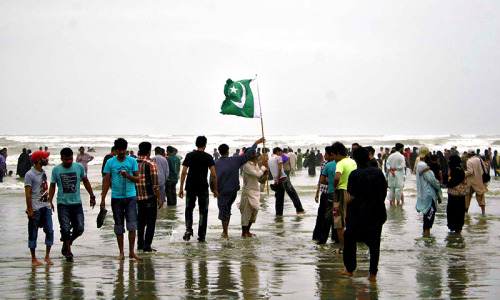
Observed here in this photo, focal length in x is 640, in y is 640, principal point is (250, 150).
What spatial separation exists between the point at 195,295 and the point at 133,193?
2878mm

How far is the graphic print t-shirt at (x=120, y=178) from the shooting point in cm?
883

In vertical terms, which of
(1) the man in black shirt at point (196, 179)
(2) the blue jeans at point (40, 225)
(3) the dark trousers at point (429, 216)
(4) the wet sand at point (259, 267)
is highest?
(1) the man in black shirt at point (196, 179)

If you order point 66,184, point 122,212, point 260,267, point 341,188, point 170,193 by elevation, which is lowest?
point 260,267

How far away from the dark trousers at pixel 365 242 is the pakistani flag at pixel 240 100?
632 centimetres

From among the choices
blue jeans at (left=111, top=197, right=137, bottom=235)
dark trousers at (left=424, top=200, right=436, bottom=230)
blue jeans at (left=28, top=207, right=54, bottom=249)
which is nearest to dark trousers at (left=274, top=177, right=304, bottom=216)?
dark trousers at (left=424, top=200, right=436, bottom=230)

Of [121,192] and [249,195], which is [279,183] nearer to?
[249,195]

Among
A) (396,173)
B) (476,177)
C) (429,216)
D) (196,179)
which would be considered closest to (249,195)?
(196,179)

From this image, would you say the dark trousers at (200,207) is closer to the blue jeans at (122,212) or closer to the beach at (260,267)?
the beach at (260,267)

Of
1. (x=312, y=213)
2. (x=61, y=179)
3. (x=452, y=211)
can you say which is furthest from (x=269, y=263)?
(x=312, y=213)

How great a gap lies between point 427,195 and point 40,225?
6735 millimetres

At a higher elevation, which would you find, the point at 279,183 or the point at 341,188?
the point at 341,188

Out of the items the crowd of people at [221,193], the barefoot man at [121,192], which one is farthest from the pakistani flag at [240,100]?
the barefoot man at [121,192]

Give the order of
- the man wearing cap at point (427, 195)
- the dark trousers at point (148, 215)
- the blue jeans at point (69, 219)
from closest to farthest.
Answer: the blue jeans at point (69, 219)
the dark trousers at point (148, 215)
the man wearing cap at point (427, 195)

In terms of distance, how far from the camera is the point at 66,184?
870 centimetres
